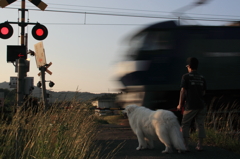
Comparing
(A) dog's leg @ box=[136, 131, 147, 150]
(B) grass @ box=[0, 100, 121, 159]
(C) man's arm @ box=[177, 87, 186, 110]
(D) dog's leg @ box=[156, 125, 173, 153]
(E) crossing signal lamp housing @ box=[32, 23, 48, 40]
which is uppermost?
(E) crossing signal lamp housing @ box=[32, 23, 48, 40]

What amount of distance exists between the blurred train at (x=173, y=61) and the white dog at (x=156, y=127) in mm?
5330

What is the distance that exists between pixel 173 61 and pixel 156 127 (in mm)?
6891

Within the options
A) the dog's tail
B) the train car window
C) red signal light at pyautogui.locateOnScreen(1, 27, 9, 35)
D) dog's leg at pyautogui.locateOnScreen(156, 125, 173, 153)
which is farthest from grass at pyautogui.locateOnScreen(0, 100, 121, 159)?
the train car window

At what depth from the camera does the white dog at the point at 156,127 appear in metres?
6.79

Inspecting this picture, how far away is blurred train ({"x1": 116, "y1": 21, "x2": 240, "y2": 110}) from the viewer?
13.3m

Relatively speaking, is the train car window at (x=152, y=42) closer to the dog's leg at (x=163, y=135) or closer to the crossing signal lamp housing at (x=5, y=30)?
the crossing signal lamp housing at (x=5, y=30)

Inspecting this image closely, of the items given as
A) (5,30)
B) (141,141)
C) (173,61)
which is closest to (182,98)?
(141,141)

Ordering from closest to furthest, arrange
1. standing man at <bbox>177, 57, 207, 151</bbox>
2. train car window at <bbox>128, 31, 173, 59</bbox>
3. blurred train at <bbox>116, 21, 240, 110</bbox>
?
standing man at <bbox>177, 57, 207, 151</bbox> → blurred train at <bbox>116, 21, 240, 110</bbox> → train car window at <bbox>128, 31, 173, 59</bbox>

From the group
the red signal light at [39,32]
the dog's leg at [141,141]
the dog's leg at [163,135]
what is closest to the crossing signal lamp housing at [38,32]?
the red signal light at [39,32]

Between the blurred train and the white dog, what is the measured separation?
5.33 m

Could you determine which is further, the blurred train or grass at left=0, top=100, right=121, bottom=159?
the blurred train

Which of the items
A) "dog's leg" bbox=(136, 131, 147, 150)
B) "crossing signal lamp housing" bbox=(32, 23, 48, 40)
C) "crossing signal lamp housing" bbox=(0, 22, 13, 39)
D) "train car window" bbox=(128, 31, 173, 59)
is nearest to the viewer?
"dog's leg" bbox=(136, 131, 147, 150)

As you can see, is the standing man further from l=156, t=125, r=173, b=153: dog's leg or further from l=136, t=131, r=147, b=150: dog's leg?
l=136, t=131, r=147, b=150: dog's leg

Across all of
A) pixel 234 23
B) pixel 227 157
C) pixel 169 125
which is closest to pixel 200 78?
pixel 169 125
